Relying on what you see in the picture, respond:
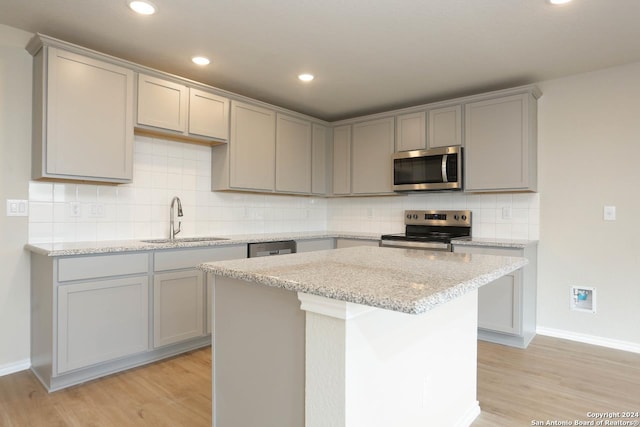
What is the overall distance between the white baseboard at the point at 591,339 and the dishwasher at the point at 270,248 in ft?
7.83

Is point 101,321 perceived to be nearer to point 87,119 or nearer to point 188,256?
point 188,256

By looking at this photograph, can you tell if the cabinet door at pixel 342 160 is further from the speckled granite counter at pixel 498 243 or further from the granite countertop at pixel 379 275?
the granite countertop at pixel 379 275

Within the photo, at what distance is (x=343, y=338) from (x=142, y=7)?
7.27 feet

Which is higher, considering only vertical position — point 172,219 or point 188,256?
point 172,219

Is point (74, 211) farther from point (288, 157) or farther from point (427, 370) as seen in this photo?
point (427, 370)

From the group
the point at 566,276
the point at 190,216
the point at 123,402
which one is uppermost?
the point at 190,216

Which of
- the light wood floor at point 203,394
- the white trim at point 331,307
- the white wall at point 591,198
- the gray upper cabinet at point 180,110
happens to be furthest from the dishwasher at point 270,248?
the white wall at point 591,198

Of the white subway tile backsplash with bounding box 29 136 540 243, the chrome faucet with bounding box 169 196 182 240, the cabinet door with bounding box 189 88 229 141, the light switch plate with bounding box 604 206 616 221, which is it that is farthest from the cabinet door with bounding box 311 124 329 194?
the light switch plate with bounding box 604 206 616 221

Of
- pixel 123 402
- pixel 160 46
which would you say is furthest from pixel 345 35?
pixel 123 402

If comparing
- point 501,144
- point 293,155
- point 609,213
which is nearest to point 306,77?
point 293,155

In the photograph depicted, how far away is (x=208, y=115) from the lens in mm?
3275

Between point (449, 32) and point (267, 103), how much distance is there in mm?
2027

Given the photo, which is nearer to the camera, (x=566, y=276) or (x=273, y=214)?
(x=566, y=276)

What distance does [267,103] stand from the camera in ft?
13.0
